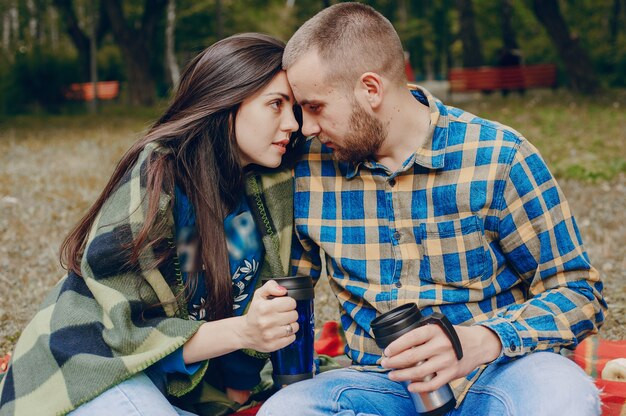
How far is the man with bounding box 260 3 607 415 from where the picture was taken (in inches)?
95.1

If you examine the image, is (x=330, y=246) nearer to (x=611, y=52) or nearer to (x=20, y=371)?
(x=20, y=371)

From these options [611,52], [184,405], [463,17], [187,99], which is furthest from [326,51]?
[611,52]

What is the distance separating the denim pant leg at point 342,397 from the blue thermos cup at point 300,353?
0.07 metres

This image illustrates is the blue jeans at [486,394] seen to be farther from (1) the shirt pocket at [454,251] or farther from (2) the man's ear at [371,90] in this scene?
(2) the man's ear at [371,90]

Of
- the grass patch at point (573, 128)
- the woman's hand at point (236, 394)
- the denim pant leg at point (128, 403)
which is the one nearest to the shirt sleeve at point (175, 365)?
the denim pant leg at point (128, 403)

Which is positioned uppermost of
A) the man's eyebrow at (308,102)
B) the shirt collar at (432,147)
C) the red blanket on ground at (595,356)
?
the man's eyebrow at (308,102)

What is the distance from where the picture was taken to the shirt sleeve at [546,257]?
2.44 m

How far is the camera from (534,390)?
224 centimetres

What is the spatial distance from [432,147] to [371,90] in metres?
0.30

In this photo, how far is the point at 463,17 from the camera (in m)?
21.2

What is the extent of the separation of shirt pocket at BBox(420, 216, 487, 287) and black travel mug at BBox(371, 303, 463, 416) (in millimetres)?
455

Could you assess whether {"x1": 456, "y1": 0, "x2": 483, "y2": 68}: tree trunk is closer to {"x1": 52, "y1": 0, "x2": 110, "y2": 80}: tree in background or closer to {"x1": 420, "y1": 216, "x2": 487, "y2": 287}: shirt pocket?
{"x1": 52, "y1": 0, "x2": 110, "y2": 80}: tree in background

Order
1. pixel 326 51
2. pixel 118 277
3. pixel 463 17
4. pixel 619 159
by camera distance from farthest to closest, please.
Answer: pixel 463 17, pixel 619 159, pixel 326 51, pixel 118 277

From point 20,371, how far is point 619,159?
7958mm
